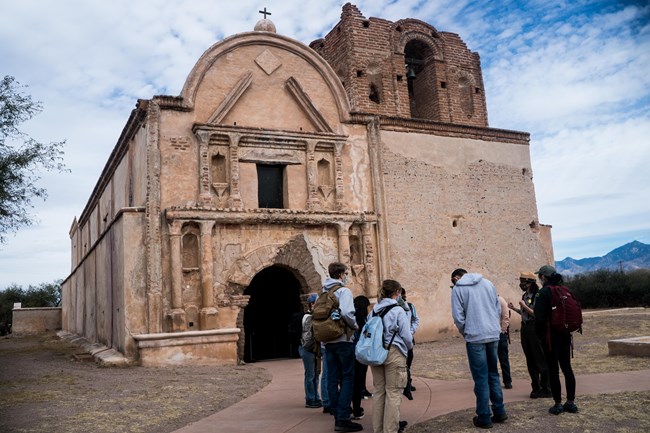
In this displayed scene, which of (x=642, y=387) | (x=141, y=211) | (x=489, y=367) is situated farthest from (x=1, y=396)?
(x=642, y=387)

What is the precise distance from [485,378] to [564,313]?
1090 millimetres

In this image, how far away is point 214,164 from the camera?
45.5ft

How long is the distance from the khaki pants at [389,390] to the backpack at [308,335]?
5.49 feet

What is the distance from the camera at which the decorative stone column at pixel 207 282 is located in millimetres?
12680

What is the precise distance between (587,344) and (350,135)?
7.74 metres

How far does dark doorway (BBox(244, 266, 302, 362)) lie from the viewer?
1512 cm

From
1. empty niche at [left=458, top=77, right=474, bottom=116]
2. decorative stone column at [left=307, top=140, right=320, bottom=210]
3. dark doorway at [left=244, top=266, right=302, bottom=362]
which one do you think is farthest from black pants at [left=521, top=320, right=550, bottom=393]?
empty niche at [left=458, top=77, right=474, bottom=116]

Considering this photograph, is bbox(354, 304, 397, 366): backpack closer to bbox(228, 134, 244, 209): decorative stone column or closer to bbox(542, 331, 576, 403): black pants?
bbox(542, 331, 576, 403): black pants

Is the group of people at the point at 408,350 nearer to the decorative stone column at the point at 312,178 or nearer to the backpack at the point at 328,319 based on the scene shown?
the backpack at the point at 328,319

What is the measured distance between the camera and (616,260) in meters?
150

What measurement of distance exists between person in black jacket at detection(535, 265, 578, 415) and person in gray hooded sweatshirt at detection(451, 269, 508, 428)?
1.74ft

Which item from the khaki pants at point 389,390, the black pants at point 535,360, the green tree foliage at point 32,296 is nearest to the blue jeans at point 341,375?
the khaki pants at point 389,390

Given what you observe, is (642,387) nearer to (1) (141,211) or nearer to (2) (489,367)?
(2) (489,367)

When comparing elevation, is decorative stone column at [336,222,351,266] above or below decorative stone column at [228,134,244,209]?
below
